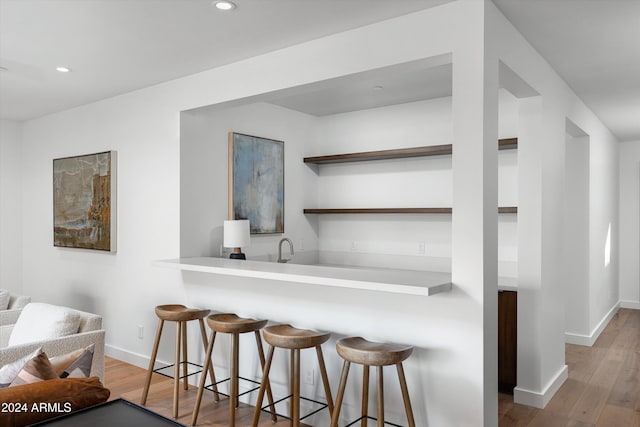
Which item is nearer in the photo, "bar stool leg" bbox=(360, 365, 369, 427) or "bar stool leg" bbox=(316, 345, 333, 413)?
"bar stool leg" bbox=(360, 365, 369, 427)

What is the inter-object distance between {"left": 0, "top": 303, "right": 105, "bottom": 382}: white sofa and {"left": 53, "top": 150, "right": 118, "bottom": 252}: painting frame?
1.36 meters

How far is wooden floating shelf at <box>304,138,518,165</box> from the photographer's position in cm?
383

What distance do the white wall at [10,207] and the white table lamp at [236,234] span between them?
331cm

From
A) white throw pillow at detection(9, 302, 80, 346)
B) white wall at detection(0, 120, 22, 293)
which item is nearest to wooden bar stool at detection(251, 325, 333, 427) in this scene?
white throw pillow at detection(9, 302, 80, 346)

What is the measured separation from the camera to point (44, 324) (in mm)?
3074

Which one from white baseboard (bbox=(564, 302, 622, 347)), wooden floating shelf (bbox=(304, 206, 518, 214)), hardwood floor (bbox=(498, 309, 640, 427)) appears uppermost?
wooden floating shelf (bbox=(304, 206, 518, 214))

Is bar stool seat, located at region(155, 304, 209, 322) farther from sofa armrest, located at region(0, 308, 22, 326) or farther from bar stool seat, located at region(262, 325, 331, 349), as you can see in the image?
sofa armrest, located at region(0, 308, 22, 326)

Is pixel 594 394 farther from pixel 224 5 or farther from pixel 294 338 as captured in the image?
pixel 224 5

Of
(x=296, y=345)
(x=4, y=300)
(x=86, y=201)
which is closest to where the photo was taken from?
(x=296, y=345)

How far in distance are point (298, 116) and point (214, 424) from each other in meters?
3.05

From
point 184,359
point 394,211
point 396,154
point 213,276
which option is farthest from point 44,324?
point 396,154

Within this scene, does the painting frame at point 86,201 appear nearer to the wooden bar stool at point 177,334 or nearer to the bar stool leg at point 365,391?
the wooden bar stool at point 177,334

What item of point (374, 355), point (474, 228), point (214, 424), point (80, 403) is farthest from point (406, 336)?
point (80, 403)

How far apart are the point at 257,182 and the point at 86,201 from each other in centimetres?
175
